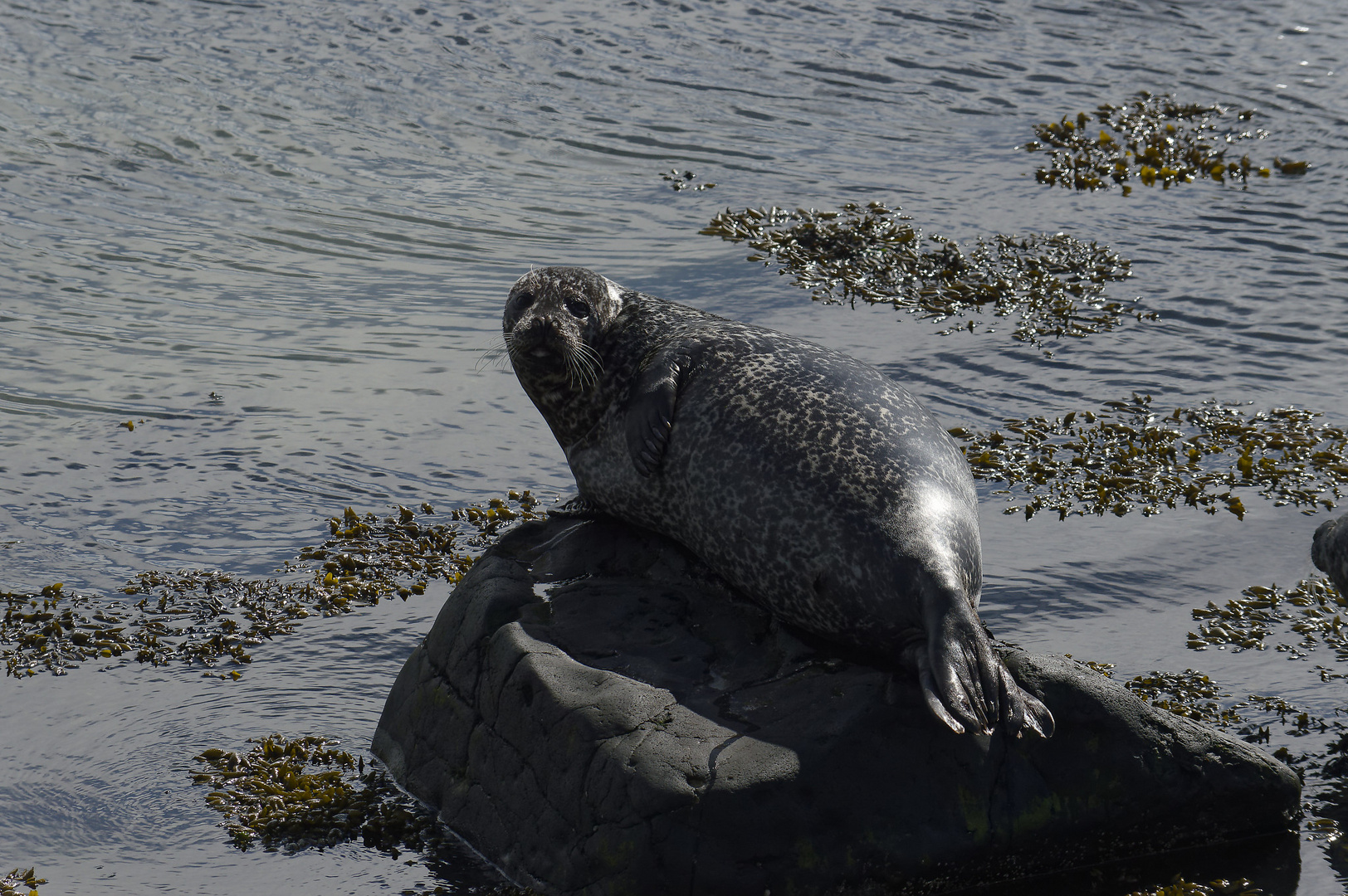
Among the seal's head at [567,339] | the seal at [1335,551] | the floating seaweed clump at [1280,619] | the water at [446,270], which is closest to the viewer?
the seal at [1335,551]

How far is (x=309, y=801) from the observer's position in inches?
190

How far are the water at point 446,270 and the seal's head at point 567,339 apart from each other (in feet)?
4.05

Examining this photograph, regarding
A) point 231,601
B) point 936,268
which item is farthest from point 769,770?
point 936,268

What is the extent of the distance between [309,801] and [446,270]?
655cm

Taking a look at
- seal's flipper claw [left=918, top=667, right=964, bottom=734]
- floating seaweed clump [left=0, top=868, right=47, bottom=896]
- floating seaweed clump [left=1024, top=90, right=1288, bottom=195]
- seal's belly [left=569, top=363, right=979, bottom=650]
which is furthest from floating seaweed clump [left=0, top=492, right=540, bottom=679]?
floating seaweed clump [left=1024, top=90, right=1288, bottom=195]

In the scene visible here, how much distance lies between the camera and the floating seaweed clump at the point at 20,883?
438 cm

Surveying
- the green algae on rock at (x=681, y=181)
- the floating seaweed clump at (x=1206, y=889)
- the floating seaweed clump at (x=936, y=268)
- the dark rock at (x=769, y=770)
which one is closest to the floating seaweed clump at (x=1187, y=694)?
the dark rock at (x=769, y=770)

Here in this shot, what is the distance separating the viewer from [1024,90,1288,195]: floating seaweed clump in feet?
41.8

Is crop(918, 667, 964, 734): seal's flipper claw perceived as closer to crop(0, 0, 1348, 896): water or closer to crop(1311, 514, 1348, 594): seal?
crop(0, 0, 1348, 896): water

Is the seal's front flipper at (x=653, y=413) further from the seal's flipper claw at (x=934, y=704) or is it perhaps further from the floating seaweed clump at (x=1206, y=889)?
the floating seaweed clump at (x=1206, y=889)

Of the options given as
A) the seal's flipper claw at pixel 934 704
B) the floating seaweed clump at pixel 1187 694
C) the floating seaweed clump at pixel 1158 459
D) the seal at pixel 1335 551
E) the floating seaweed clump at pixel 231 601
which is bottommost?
the floating seaweed clump at pixel 231 601

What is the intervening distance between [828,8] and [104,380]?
38.6 ft

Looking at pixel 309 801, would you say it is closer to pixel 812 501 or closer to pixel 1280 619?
pixel 812 501

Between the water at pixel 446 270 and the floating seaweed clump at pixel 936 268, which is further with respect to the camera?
the floating seaweed clump at pixel 936 268
